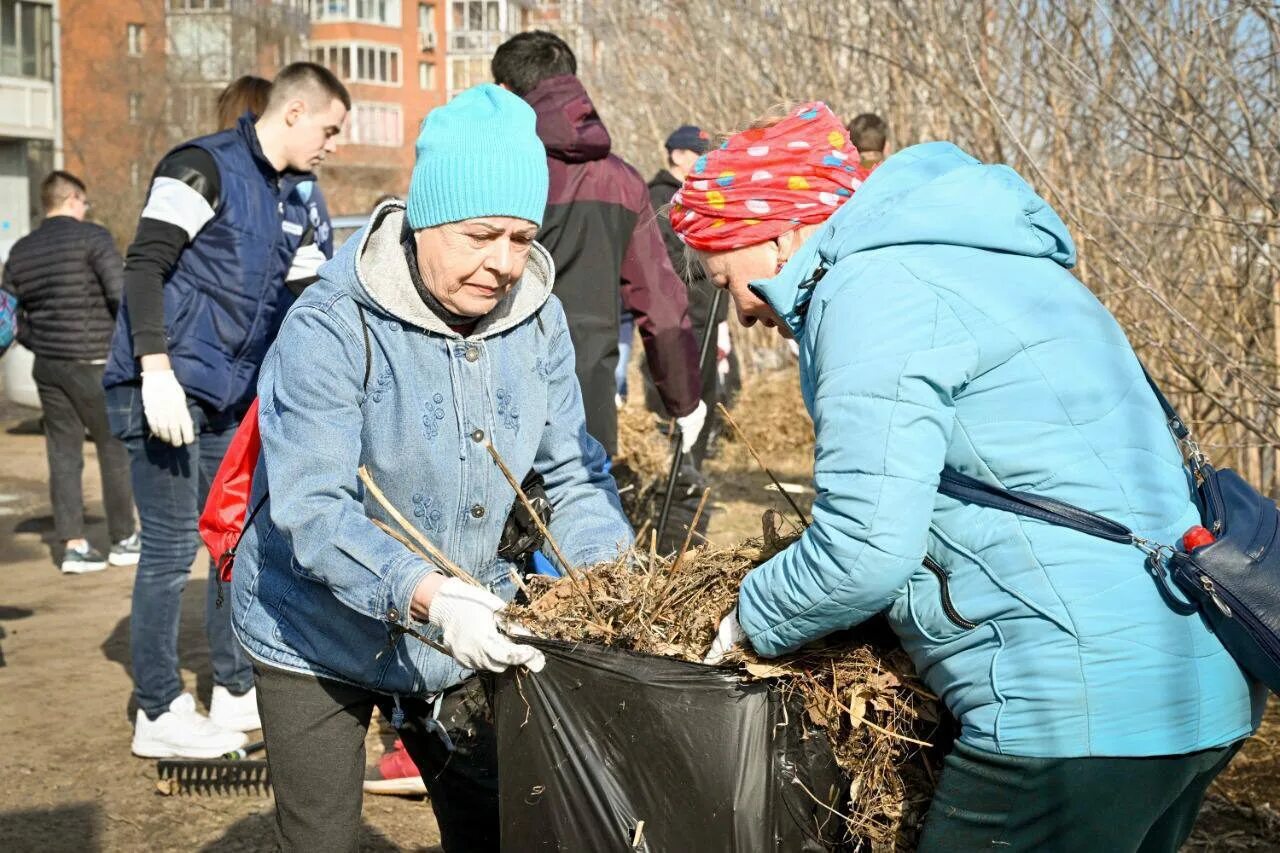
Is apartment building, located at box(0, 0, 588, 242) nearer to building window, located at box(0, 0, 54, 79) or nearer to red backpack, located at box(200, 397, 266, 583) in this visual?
building window, located at box(0, 0, 54, 79)

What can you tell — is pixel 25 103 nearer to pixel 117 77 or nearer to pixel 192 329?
pixel 117 77

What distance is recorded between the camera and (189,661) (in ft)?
18.9

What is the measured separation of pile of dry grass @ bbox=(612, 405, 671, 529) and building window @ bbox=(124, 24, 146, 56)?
38468 mm

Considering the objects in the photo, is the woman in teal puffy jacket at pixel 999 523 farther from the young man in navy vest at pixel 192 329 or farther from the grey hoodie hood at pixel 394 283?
the young man in navy vest at pixel 192 329

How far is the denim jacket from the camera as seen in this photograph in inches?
92.0

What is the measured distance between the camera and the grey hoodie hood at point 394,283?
8.18ft

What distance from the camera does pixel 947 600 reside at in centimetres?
193

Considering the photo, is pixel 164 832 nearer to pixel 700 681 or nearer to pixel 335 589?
pixel 335 589

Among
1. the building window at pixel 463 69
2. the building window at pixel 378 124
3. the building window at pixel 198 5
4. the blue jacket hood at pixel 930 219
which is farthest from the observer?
Result: the building window at pixel 463 69

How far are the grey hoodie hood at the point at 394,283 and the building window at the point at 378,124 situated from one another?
72.3 metres

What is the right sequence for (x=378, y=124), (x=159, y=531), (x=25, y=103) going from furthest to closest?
1. (x=378, y=124)
2. (x=25, y=103)
3. (x=159, y=531)

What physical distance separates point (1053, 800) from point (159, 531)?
334cm

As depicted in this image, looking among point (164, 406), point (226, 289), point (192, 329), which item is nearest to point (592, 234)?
point (226, 289)

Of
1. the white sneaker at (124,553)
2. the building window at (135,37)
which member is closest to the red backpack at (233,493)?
the white sneaker at (124,553)
